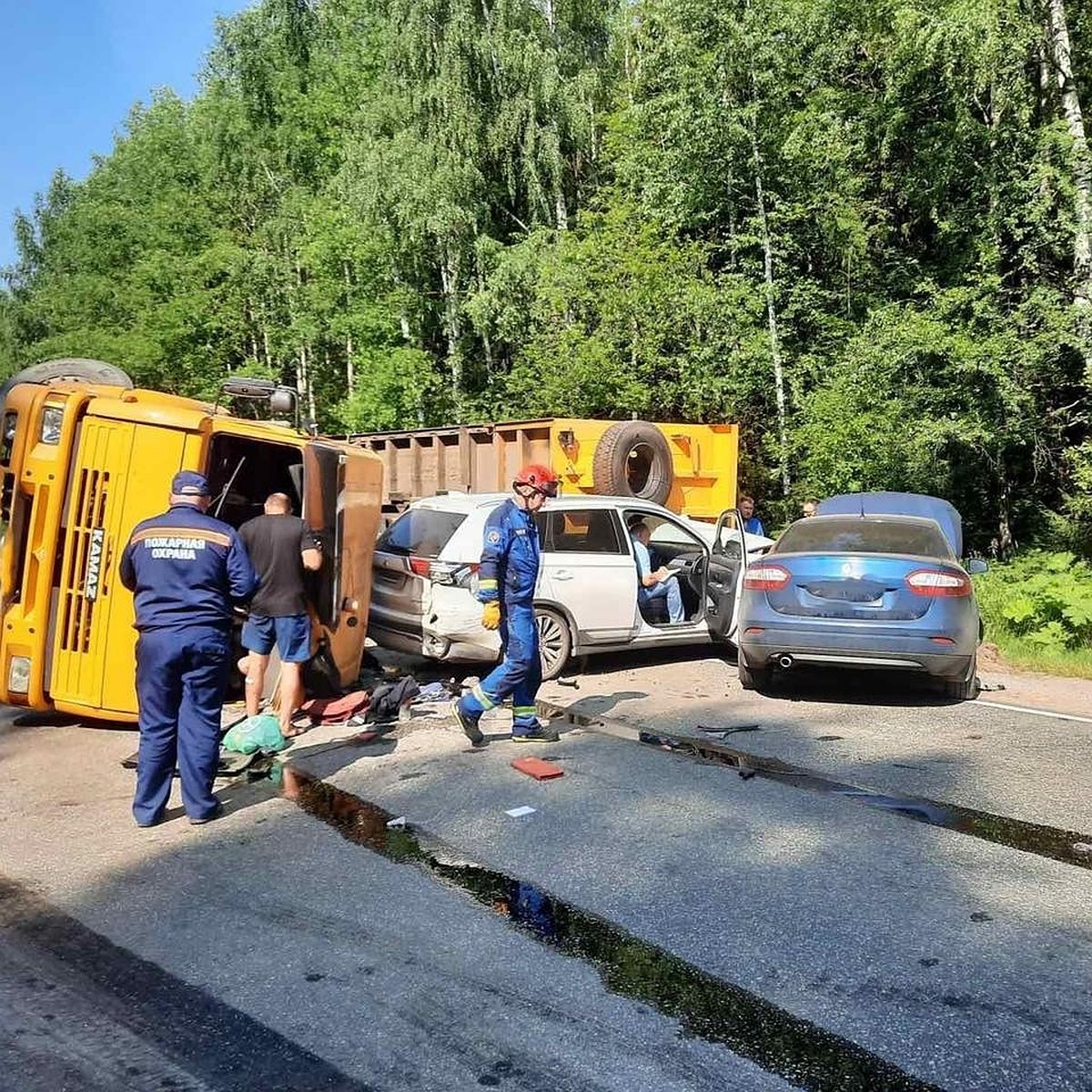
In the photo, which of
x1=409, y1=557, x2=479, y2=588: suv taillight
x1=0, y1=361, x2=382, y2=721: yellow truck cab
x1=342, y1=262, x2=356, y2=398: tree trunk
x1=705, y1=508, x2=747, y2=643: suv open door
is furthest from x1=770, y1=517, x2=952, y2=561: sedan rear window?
x1=342, y1=262, x2=356, y2=398: tree trunk

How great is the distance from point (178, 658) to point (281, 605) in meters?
1.96

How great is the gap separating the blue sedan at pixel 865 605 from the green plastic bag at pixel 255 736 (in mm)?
3655

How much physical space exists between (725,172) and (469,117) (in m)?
8.32

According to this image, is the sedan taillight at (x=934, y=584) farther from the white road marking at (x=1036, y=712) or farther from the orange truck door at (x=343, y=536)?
the orange truck door at (x=343, y=536)

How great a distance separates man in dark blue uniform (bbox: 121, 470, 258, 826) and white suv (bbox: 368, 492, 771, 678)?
3.26 metres

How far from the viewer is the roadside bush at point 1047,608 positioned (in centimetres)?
985

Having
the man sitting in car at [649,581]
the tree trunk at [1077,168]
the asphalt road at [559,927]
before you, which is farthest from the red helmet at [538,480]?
the tree trunk at [1077,168]

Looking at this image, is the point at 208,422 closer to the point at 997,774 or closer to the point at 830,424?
the point at 997,774

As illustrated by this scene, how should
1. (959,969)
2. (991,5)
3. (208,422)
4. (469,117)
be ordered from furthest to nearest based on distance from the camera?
(469,117) < (991,5) < (208,422) < (959,969)

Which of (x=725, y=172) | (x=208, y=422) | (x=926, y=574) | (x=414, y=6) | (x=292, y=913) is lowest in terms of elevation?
(x=292, y=913)

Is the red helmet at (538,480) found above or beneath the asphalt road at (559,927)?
above

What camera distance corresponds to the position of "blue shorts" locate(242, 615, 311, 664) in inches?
268

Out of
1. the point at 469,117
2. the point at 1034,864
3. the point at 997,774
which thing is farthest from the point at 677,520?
the point at 469,117

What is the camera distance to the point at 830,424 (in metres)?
14.5
